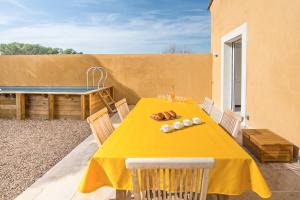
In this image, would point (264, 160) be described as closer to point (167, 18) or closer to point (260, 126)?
point (260, 126)

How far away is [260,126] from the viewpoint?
566 centimetres

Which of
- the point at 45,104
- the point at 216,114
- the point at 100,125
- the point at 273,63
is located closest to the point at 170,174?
the point at 100,125

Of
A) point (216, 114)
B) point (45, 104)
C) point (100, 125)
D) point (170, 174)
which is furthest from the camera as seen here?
point (45, 104)

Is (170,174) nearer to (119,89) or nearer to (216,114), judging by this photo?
(216,114)

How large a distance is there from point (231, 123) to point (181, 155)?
3.97ft

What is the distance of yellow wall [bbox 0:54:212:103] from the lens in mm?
11031

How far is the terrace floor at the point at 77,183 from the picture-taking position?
3113mm

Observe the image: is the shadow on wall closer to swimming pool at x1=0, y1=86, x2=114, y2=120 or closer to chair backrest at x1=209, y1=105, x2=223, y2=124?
swimming pool at x1=0, y1=86, x2=114, y2=120

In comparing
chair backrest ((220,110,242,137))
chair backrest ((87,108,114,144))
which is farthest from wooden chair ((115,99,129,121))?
chair backrest ((220,110,242,137))

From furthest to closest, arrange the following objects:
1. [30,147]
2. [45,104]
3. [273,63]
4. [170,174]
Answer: [45,104], [30,147], [273,63], [170,174]

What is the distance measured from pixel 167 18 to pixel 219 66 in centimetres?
1845

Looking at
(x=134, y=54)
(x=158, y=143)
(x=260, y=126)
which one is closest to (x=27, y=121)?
(x=134, y=54)

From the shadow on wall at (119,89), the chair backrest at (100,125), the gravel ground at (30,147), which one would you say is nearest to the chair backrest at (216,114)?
the chair backrest at (100,125)

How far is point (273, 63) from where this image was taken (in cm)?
504
